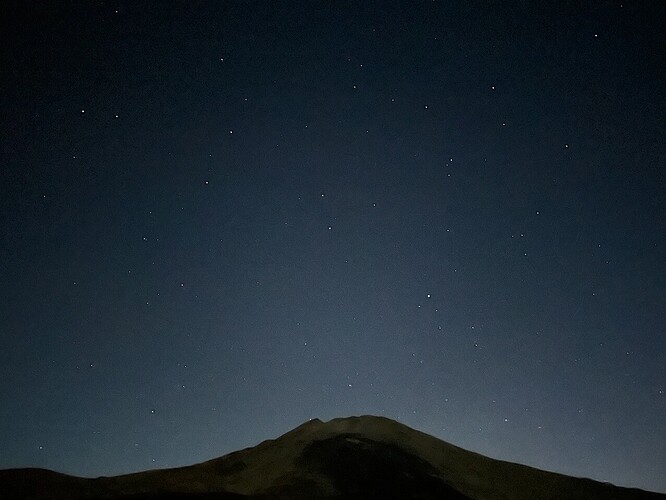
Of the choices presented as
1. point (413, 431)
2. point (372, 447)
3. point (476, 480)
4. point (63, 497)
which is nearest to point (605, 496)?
point (476, 480)

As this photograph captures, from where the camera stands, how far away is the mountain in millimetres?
12555

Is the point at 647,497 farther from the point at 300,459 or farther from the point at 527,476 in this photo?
the point at 300,459

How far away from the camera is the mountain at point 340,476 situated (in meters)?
12.6

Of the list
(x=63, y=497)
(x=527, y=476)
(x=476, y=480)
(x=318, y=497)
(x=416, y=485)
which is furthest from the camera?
(x=527, y=476)

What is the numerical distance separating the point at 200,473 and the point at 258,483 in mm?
1862

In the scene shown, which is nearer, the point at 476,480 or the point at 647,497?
the point at 476,480

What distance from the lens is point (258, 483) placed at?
1365cm

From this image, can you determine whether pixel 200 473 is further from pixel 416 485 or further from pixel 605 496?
pixel 605 496

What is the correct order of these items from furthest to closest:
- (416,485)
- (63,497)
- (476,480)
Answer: (476,480), (416,485), (63,497)

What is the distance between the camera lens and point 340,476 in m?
14.4

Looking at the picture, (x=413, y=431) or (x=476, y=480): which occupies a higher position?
(x=413, y=431)

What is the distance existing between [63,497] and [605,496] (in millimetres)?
17783

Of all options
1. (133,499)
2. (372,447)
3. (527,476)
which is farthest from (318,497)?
(527,476)

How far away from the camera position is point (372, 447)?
15.8 meters
